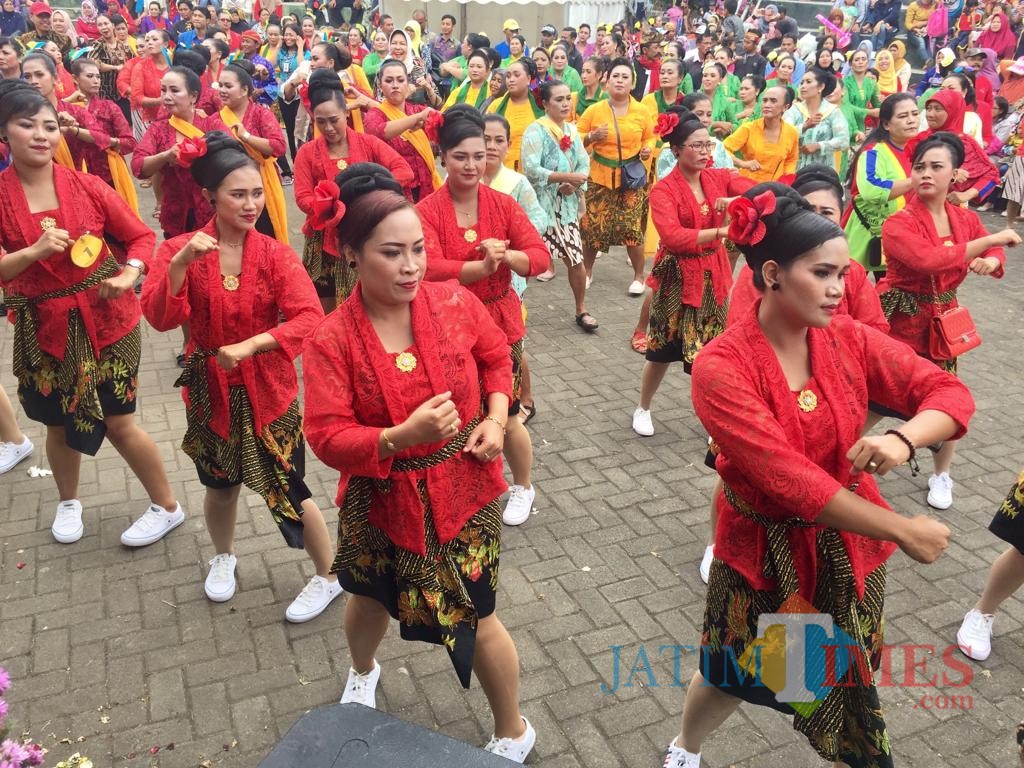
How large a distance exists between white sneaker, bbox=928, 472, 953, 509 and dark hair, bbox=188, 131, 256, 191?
4.03 m

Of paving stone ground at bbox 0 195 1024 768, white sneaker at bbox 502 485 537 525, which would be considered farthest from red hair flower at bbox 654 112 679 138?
white sneaker at bbox 502 485 537 525

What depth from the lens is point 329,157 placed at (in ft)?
18.6

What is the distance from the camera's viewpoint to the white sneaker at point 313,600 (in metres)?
3.76

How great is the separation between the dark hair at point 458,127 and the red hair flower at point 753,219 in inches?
82.2

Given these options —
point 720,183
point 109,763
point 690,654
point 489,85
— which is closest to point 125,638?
point 109,763

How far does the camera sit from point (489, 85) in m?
9.01

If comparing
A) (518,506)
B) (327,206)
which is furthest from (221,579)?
(327,206)

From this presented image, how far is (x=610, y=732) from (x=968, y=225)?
3.21 metres

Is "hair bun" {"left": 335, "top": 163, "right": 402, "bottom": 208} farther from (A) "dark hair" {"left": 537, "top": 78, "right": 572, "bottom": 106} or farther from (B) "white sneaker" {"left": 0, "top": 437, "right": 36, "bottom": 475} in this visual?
(A) "dark hair" {"left": 537, "top": 78, "right": 572, "bottom": 106}

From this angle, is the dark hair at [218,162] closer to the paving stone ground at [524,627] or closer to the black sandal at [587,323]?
the paving stone ground at [524,627]

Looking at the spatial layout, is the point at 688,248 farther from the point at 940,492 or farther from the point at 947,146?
the point at 940,492

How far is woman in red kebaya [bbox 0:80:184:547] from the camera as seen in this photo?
12.3ft

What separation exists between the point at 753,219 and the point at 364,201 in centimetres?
116

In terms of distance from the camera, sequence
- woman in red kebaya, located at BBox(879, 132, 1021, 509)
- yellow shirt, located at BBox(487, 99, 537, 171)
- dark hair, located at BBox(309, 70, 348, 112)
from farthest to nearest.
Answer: yellow shirt, located at BBox(487, 99, 537, 171) < dark hair, located at BBox(309, 70, 348, 112) < woman in red kebaya, located at BBox(879, 132, 1021, 509)
